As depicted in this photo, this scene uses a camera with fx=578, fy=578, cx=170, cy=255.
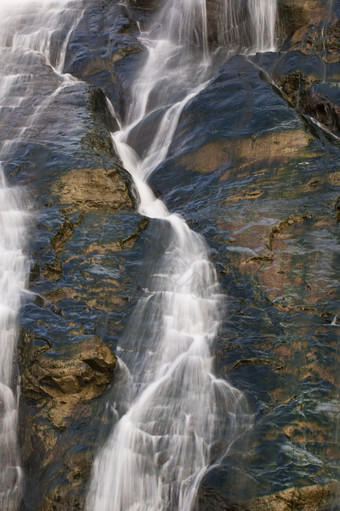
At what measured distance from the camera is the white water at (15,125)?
6.77 metres

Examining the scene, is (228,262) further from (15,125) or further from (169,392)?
(15,125)

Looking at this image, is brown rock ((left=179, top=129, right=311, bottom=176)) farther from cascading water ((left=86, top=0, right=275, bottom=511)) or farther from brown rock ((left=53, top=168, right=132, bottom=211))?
brown rock ((left=53, top=168, right=132, bottom=211))

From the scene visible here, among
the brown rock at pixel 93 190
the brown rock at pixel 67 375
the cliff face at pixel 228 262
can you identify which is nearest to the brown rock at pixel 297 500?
the cliff face at pixel 228 262

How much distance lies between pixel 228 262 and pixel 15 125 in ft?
17.5

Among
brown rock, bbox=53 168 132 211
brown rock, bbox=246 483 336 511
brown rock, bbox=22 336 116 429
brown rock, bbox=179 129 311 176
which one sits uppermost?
brown rock, bbox=179 129 311 176

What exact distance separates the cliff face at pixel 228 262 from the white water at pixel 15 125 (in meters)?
0.20

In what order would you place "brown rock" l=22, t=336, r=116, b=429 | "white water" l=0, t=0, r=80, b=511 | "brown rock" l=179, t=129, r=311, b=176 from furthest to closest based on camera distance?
"brown rock" l=179, t=129, r=311, b=176 → "white water" l=0, t=0, r=80, b=511 → "brown rock" l=22, t=336, r=116, b=429

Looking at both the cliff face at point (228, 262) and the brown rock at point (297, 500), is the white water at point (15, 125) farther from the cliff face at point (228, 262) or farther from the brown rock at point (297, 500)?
the brown rock at point (297, 500)

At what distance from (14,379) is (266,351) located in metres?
3.06

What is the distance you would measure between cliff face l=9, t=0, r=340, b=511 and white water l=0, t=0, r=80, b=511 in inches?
8.1

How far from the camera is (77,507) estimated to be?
5992mm

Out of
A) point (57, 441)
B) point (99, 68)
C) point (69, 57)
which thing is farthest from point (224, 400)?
point (69, 57)

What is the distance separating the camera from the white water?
677 cm

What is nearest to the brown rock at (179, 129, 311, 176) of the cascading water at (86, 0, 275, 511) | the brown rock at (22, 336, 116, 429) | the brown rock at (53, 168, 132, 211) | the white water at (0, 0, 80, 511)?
the cascading water at (86, 0, 275, 511)
